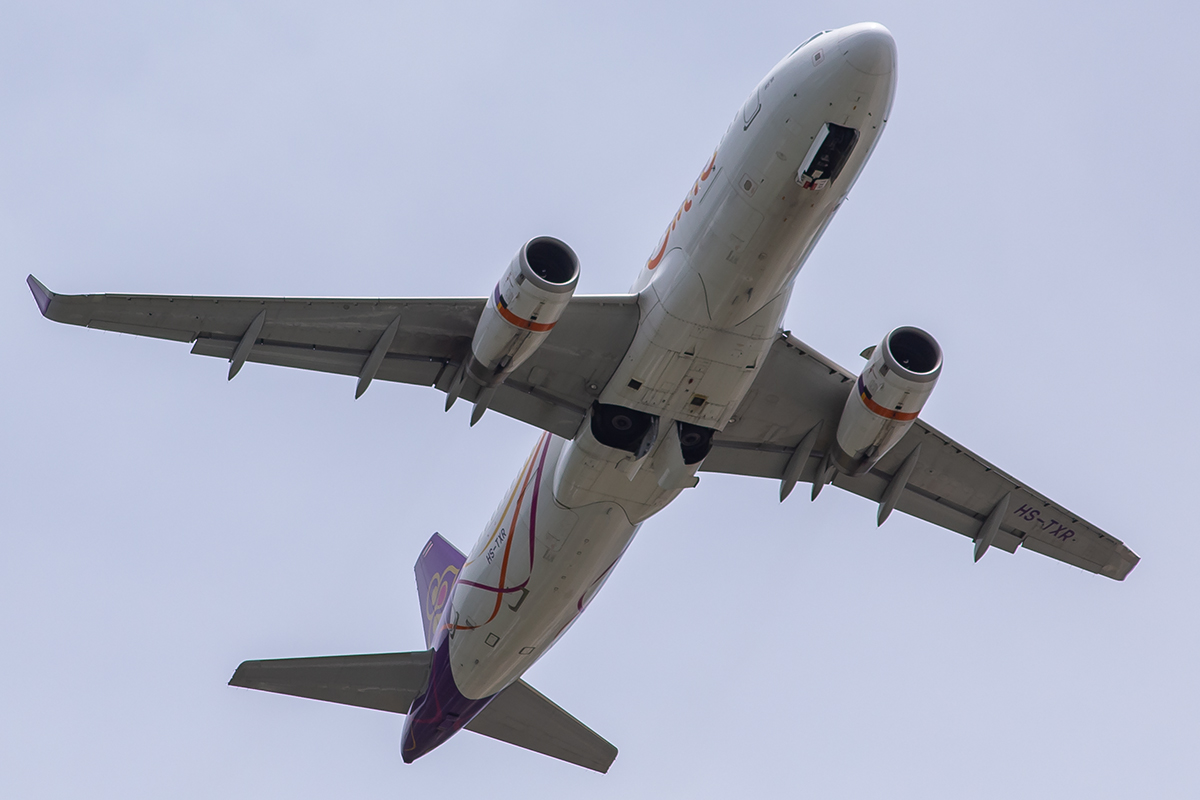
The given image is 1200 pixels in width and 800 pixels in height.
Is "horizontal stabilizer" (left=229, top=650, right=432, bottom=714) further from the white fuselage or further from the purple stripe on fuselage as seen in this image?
the white fuselage

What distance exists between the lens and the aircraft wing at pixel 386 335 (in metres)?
17.9

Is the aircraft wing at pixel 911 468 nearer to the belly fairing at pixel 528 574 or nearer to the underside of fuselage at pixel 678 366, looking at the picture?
the underside of fuselage at pixel 678 366

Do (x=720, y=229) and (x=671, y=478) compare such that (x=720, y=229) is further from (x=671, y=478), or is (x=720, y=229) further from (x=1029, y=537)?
(x=1029, y=537)

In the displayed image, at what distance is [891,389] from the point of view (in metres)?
19.1

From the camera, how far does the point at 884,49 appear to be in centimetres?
1597

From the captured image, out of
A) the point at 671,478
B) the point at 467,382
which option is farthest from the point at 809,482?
the point at 467,382

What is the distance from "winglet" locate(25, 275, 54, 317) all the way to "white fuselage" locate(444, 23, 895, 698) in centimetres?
799

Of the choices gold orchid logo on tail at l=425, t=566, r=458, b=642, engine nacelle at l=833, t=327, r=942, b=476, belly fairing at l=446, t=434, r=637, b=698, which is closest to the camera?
engine nacelle at l=833, t=327, r=942, b=476

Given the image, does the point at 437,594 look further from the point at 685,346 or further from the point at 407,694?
the point at 685,346

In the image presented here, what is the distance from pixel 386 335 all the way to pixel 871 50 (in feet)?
26.6

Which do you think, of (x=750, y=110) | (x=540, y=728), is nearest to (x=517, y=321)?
(x=750, y=110)

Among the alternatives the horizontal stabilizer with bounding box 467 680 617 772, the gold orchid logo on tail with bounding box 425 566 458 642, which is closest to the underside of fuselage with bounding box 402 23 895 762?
the gold orchid logo on tail with bounding box 425 566 458 642

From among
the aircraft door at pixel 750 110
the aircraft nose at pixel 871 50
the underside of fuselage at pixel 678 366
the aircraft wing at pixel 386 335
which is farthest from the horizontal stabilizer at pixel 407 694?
the aircraft nose at pixel 871 50

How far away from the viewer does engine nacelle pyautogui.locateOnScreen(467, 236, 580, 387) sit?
675 inches
